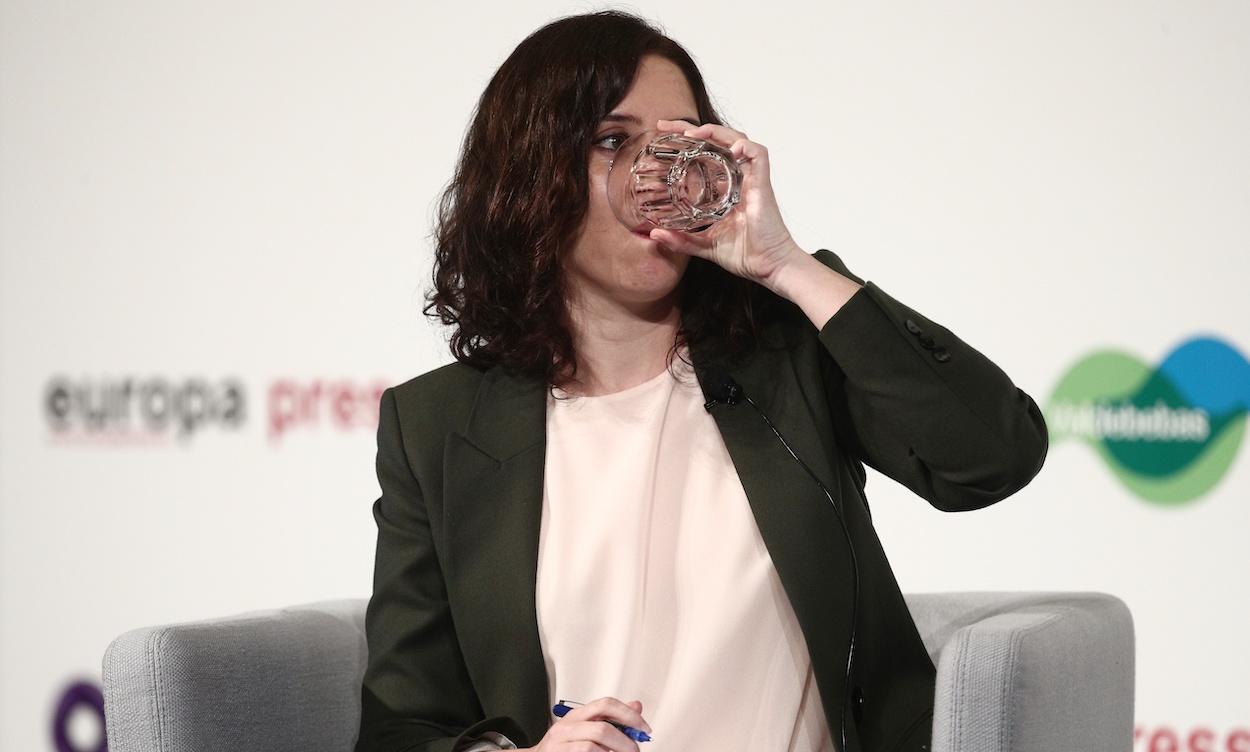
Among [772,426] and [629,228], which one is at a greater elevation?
[629,228]

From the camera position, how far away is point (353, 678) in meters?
1.81

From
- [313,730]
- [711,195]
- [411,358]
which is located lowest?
[313,730]

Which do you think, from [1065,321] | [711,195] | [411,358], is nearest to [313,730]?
[711,195]

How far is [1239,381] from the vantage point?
235cm

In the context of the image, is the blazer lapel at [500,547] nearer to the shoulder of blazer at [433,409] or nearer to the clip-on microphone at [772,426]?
the shoulder of blazer at [433,409]

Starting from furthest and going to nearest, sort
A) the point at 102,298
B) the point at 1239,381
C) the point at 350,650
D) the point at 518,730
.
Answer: the point at 102,298
the point at 1239,381
the point at 350,650
the point at 518,730

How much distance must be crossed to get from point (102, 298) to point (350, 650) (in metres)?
1.61

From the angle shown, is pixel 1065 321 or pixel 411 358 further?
pixel 411 358

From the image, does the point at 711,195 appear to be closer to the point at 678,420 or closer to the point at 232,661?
the point at 678,420

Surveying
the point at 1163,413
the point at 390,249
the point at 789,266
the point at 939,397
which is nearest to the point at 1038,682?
the point at 939,397

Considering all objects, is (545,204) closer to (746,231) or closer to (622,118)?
(622,118)

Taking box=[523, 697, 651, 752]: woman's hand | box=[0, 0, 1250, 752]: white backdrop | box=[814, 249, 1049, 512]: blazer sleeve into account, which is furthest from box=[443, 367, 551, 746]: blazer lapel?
box=[0, 0, 1250, 752]: white backdrop

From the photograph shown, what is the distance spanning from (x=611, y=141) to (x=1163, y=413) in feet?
4.32

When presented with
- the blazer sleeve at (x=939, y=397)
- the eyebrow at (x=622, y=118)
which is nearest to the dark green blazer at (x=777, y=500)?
the blazer sleeve at (x=939, y=397)
